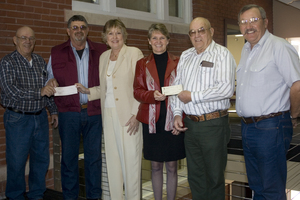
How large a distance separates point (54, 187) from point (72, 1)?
2705mm

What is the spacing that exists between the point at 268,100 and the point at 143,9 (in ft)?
14.0

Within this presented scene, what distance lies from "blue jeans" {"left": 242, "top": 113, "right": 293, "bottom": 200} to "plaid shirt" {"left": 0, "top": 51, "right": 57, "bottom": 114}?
7.30 feet

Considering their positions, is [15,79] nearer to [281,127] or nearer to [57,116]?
[57,116]

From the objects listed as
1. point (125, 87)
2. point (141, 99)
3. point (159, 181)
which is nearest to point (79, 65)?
point (125, 87)

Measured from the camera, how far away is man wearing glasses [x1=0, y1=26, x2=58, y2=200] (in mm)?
3336

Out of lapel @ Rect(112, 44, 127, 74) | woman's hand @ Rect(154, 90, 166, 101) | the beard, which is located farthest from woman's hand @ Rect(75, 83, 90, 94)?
woman's hand @ Rect(154, 90, 166, 101)

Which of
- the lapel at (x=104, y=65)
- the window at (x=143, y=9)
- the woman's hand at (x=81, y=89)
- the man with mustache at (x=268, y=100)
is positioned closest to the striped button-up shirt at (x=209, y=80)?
the man with mustache at (x=268, y=100)

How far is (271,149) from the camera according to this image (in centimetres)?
232

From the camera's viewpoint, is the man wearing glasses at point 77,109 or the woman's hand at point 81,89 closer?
the woman's hand at point 81,89

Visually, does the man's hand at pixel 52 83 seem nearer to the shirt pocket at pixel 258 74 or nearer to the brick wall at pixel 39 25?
the brick wall at pixel 39 25

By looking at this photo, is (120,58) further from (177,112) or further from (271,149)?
(271,149)

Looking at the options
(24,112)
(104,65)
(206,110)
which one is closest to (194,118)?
(206,110)

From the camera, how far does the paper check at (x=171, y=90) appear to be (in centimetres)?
260

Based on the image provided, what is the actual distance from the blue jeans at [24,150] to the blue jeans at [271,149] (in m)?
2.26
